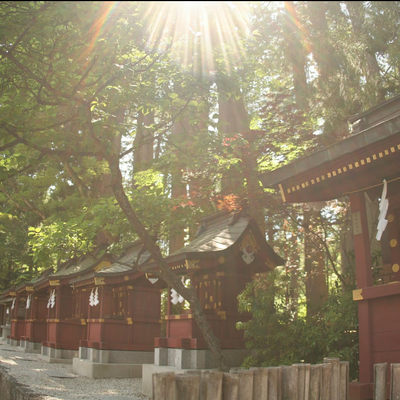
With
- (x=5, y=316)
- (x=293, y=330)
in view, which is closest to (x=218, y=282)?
(x=293, y=330)

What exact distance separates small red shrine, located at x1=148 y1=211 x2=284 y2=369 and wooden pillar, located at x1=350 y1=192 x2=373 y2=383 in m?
3.23

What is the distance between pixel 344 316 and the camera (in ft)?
29.3

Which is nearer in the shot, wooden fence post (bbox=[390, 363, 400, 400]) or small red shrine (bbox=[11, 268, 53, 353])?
wooden fence post (bbox=[390, 363, 400, 400])

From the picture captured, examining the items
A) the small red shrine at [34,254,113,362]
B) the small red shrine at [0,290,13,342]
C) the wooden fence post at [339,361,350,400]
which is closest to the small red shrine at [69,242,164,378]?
the small red shrine at [34,254,113,362]

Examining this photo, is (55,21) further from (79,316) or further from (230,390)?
(79,316)

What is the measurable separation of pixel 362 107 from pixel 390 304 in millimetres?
7841

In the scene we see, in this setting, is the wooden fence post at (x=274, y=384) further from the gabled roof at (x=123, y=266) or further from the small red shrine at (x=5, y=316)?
the small red shrine at (x=5, y=316)

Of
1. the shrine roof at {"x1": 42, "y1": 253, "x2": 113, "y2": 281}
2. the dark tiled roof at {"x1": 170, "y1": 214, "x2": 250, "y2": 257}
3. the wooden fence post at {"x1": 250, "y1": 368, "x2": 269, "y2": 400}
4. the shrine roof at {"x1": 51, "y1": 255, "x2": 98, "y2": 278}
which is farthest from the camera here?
the shrine roof at {"x1": 51, "y1": 255, "x2": 98, "y2": 278}

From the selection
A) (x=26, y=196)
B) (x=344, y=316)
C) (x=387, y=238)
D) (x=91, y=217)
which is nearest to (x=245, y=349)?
(x=344, y=316)

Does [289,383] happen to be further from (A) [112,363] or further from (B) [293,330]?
(A) [112,363]

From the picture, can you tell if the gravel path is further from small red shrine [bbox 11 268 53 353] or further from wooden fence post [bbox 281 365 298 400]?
small red shrine [bbox 11 268 53 353]

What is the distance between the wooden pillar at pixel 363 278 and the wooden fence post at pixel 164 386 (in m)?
4.90

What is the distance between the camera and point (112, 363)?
1362 centimetres

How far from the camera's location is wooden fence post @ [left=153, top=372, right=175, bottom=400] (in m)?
3.59
